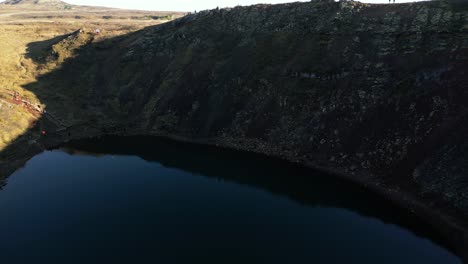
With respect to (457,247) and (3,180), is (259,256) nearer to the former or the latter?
(457,247)

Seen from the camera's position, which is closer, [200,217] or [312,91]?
[200,217]

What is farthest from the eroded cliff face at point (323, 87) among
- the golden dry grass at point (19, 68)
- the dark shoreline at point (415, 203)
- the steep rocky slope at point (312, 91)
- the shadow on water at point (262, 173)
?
the golden dry grass at point (19, 68)

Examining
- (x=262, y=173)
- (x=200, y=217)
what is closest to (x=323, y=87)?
(x=262, y=173)

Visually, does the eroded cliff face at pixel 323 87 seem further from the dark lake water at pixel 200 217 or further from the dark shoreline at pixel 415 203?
the dark lake water at pixel 200 217

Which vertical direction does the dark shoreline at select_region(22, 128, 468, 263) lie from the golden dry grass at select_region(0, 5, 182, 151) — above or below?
below

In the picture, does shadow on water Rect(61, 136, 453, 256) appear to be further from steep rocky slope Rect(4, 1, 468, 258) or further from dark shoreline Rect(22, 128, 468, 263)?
steep rocky slope Rect(4, 1, 468, 258)

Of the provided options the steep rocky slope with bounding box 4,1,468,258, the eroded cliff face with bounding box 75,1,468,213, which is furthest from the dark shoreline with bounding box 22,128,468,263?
the eroded cliff face with bounding box 75,1,468,213

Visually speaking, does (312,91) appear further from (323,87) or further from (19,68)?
(19,68)
